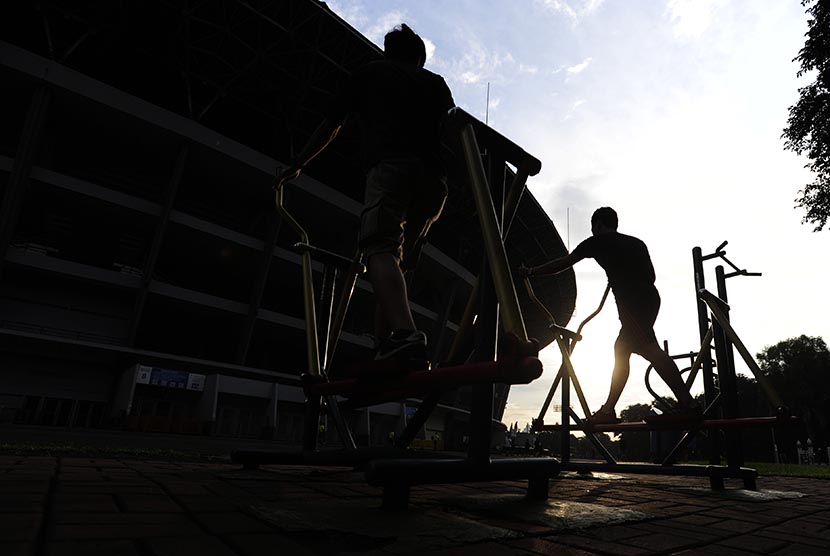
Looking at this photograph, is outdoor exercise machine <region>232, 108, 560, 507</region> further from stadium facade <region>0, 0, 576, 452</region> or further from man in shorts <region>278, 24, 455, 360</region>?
stadium facade <region>0, 0, 576, 452</region>

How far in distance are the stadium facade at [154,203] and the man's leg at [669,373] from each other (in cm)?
1915

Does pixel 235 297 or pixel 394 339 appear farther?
pixel 235 297

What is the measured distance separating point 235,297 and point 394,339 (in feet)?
82.2

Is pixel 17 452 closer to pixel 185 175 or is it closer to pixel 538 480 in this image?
pixel 538 480

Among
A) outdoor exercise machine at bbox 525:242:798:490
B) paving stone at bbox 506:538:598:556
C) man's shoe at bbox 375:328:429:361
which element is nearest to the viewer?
paving stone at bbox 506:538:598:556

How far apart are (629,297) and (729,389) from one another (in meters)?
1.05

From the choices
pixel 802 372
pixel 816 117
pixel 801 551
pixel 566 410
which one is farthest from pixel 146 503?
pixel 802 372

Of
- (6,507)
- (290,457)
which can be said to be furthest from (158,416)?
(6,507)

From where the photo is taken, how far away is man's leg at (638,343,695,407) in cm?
335

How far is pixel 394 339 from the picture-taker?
167 centimetres

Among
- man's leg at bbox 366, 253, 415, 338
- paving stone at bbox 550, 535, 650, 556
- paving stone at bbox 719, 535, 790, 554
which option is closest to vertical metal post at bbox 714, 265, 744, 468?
paving stone at bbox 719, 535, 790, 554

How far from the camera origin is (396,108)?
82.0 inches

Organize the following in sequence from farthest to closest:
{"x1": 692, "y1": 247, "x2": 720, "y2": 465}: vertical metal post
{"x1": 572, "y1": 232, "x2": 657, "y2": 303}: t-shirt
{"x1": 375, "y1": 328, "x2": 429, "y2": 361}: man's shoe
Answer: {"x1": 692, "y1": 247, "x2": 720, "y2": 465}: vertical metal post < {"x1": 572, "y1": 232, "x2": 657, "y2": 303}: t-shirt < {"x1": 375, "y1": 328, "x2": 429, "y2": 361}: man's shoe

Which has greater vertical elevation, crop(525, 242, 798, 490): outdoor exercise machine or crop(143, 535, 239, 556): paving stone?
crop(525, 242, 798, 490): outdoor exercise machine
